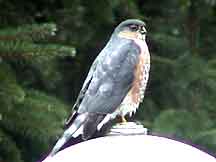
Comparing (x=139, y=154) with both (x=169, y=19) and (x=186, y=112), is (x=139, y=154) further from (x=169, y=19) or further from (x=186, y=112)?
(x=169, y=19)

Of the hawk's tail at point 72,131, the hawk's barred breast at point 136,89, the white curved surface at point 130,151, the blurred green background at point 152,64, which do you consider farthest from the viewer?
the blurred green background at point 152,64

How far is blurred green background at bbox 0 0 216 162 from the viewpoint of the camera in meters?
3.38

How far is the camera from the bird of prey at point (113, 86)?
7.30 ft

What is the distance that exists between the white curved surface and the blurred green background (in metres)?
0.90

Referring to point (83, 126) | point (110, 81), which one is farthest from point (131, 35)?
point (83, 126)

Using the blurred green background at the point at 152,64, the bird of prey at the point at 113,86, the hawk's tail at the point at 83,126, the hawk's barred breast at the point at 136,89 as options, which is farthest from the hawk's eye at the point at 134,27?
the blurred green background at the point at 152,64

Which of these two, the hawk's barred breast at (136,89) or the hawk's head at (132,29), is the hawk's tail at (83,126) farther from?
the hawk's head at (132,29)

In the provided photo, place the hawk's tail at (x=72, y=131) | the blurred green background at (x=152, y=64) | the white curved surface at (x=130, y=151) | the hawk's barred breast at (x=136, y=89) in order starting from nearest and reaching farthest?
1. the white curved surface at (x=130, y=151)
2. the hawk's tail at (x=72, y=131)
3. the hawk's barred breast at (x=136, y=89)
4. the blurred green background at (x=152, y=64)

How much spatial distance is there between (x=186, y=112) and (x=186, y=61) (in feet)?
1.07

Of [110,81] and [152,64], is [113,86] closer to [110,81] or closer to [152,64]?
[110,81]

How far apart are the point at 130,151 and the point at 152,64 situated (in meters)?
2.10

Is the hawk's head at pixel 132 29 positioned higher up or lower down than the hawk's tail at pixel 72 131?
higher up

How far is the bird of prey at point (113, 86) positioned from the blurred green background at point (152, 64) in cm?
71

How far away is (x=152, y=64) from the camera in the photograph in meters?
4.07
